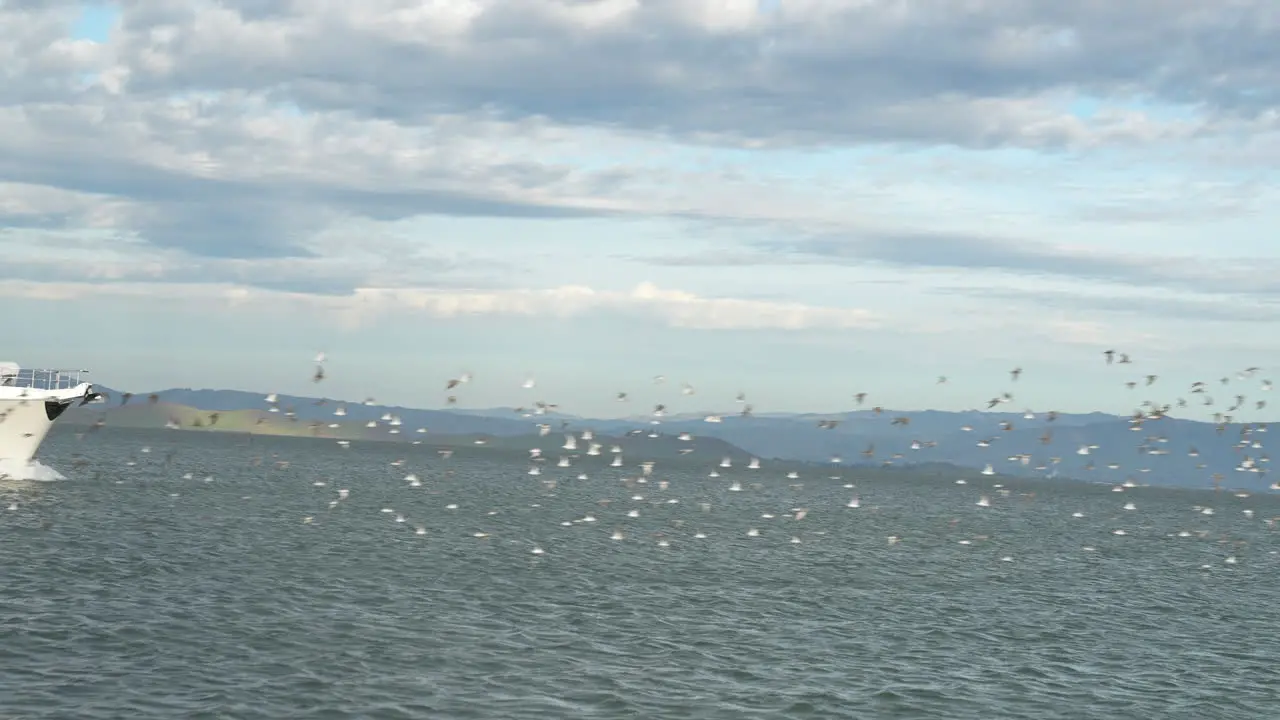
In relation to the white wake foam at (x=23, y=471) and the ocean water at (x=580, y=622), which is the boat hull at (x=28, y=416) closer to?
the white wake foam at (x=23, y=471)

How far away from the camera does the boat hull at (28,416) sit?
100812 mm

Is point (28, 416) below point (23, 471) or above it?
above

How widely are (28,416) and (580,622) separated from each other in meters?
74.0

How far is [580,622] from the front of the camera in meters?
47.7

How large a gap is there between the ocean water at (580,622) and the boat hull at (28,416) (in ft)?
24.5

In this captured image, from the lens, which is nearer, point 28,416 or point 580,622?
point 580,622

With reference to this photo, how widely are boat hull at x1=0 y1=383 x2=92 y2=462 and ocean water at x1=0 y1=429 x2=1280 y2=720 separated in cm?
747

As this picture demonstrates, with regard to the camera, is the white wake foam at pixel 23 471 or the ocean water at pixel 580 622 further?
the white wake foam at pixel 23 471

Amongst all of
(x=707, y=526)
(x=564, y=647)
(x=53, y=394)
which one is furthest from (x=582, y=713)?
(x=53, y=394)

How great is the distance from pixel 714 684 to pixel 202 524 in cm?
5497

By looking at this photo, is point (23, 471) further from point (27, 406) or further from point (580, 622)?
point (580, 622)

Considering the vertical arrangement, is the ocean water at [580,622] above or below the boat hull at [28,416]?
below

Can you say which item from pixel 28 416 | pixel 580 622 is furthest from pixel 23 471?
pixel 580 622

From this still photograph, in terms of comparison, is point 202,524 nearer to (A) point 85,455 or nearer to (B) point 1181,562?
(B) point 1181,562
